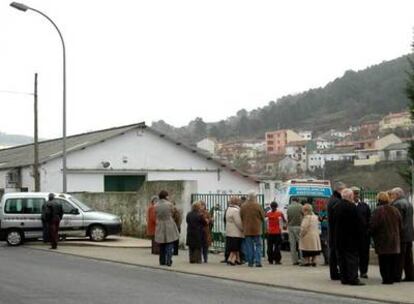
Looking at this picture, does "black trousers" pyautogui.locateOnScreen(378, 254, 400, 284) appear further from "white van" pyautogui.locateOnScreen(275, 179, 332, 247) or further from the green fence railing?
"white van" pyautogui.locateOnScreen(275, 179, 332, 247)

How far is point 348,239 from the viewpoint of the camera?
46.9 ft

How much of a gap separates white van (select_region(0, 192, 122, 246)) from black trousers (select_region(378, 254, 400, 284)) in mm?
14323

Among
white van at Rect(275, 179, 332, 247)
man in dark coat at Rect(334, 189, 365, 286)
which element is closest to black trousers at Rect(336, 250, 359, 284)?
man in dark coat at Rect(334, 189, 365, 286)

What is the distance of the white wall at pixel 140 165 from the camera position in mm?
41188

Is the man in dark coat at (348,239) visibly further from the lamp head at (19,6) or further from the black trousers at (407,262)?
the lamp head at (19,6)

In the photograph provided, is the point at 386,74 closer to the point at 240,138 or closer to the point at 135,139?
the point at 240,138

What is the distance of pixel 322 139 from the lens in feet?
335

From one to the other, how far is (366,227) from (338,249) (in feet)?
3.31

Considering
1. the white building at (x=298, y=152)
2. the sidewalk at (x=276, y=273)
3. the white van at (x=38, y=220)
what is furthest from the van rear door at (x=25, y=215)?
the white building at (x=298, y=152)

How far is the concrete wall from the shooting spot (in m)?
24.5

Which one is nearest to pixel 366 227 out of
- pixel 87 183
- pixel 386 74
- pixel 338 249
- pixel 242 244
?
pixel 338 249

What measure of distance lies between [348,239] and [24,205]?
15.3m

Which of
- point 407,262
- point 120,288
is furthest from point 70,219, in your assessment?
point 407,262

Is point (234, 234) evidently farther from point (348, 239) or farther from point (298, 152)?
point (298, 152)
